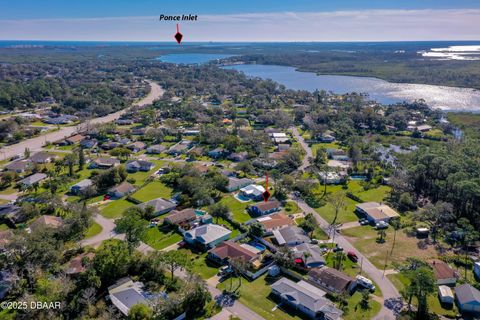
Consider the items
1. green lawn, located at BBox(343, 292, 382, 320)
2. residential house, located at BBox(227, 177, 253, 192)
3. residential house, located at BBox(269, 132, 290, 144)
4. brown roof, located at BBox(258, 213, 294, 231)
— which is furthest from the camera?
residential house, located at BBox(269, 132, 290, 144)

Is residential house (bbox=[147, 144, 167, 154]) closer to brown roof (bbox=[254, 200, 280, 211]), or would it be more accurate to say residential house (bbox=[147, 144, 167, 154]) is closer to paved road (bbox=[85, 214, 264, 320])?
paved road (bbox=[85, 214, 264, 320])

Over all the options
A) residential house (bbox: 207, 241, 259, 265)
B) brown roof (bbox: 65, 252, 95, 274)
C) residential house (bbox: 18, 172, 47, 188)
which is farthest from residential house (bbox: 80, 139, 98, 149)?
residential house (bbox: 207, 241, 259, 265)

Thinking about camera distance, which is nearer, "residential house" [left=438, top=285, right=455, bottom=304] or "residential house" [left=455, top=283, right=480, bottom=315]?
"residential house" [left=455, top=283, right=480, bottom=315]

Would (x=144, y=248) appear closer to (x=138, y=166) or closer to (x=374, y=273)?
(x=374, y=273)

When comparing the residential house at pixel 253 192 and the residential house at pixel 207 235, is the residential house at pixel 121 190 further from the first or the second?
the residential house at pixel 253 192

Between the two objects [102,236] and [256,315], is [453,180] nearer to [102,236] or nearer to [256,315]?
[256,315]

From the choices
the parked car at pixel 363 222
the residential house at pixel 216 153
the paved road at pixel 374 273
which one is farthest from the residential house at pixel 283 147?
the parked car at pixel 363 222
